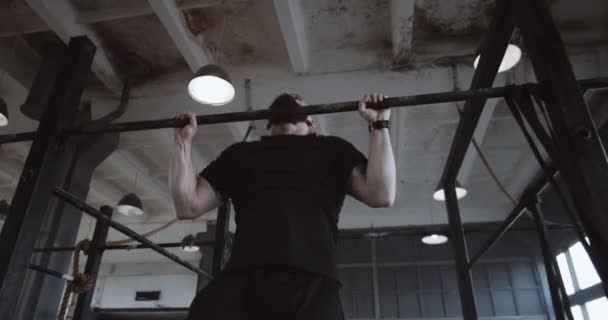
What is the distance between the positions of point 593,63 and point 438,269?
5.51 m

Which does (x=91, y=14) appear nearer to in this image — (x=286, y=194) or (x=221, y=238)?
(x=221, y=238)

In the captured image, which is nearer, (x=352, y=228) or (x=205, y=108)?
(x=205, y=108)

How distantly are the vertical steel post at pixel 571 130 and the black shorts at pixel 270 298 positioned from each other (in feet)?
2.11

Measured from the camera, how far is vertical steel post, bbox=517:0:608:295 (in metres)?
1.02

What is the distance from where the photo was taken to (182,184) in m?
1.27

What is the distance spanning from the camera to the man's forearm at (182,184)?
1.26 m

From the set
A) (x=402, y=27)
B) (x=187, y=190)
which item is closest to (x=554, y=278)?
(x=187, y=190)

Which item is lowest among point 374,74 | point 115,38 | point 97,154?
point 97,154

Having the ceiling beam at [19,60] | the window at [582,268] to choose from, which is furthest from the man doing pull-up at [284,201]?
the window at [582,268]

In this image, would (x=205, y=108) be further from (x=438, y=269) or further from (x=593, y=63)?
(x=438, y=269)

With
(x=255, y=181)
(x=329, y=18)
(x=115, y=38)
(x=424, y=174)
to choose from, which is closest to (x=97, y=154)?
(x=115, y=38)

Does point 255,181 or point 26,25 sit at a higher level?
point 26,25

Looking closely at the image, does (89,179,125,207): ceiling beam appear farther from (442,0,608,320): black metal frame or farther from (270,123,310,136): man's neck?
(442,0,608,320): black metal frame

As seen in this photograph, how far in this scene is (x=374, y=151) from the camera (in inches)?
47.2
